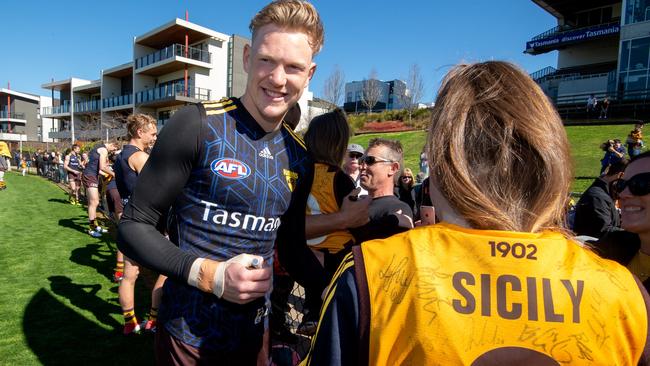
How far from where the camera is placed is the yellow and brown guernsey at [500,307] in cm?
87

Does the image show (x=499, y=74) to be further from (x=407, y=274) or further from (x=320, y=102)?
(x=320, y=102)

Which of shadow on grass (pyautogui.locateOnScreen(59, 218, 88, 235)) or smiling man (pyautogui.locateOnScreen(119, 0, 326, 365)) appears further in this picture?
shadow on grass (pyautogui.locateOnScreen(59, 218, 88, 235))

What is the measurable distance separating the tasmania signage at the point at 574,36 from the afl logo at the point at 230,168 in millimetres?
42193

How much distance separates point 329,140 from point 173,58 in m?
34.0

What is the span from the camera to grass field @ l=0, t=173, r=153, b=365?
392 cm

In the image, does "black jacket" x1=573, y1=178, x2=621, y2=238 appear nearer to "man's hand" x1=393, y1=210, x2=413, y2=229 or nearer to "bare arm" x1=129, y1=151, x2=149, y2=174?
"man's hand" x1=393, y1=210, x2=413, y2=229

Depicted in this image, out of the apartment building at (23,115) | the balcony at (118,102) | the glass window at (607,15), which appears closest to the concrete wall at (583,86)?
the glass window at (607,15)

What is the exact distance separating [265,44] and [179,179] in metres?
0.71

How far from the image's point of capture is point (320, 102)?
174 feet

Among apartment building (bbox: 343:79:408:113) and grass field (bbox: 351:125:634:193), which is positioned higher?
apartment building (bbox: 343:79:408:113)

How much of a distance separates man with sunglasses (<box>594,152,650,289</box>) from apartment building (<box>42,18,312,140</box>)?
33.8 meters

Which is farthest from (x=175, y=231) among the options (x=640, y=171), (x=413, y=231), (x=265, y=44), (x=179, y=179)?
(x=640, y=171)

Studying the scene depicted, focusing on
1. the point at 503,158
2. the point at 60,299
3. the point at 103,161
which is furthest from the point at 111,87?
the point at 503,158

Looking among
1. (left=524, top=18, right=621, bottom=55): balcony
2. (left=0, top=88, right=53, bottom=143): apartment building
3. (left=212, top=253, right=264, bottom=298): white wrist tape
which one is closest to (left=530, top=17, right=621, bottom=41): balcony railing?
(left=524, top=18, right=621, bottom=55): balcony
